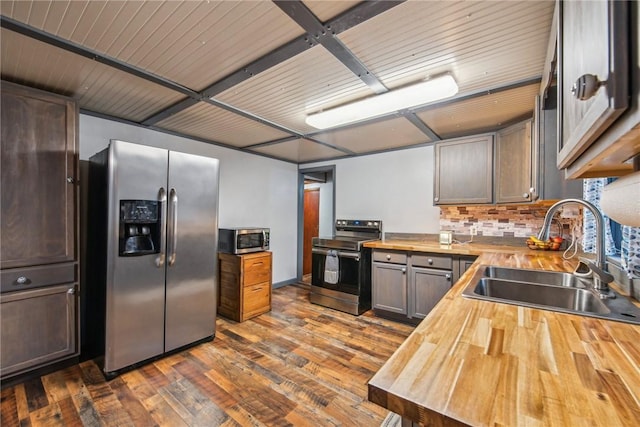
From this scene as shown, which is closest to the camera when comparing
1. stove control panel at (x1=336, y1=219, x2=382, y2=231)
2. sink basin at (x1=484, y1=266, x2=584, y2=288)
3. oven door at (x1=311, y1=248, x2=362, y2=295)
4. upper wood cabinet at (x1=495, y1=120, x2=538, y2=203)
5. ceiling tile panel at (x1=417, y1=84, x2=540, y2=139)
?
sink basin at (x1=484, y1=266, x2=584, y2=288)

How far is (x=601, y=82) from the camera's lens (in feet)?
1.64

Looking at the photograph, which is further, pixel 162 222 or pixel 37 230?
pixel 162 222

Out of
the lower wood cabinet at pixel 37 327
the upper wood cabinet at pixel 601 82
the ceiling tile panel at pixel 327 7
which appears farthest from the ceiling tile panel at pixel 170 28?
the lower wood cabinet at pixel 37 327

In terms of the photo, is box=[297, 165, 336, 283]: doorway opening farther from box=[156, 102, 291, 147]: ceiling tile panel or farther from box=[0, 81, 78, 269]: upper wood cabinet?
box=[0, 81, 78, 269]: upper wood cabinet

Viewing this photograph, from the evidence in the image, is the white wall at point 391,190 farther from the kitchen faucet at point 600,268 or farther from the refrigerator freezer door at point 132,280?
the refrigerator freezer door at point 132,280

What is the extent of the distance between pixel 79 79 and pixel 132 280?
1584 millimetres

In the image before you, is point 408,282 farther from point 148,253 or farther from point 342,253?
point 148,253

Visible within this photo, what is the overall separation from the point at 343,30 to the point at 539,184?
1.86 metres

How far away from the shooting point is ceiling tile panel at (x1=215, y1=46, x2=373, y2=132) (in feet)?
5.85

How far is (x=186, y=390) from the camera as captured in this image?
195 cm

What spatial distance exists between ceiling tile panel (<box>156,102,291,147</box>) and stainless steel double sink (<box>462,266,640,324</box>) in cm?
255

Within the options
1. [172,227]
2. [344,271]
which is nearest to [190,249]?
[172,227]

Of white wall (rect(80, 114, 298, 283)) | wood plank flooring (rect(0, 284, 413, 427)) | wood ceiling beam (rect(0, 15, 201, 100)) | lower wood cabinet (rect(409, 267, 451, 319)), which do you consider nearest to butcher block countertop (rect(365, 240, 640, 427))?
wood plank flooring (rect(0, 284, 413, 427))

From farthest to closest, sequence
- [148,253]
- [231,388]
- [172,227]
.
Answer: [172,227] < [148,253] < [231,388]
